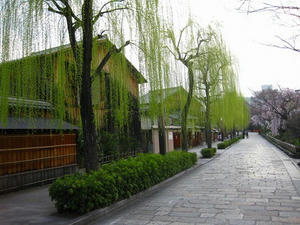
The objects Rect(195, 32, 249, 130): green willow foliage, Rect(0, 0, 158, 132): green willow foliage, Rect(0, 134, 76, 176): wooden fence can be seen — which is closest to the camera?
Rect(0, 0, 158, 132): green willow foliage

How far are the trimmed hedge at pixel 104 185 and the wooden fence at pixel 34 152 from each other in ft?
9.65

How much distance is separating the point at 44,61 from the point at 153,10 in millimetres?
2902

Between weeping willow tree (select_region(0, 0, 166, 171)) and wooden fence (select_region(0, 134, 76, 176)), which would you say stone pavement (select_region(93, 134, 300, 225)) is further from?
wooden fence (select_region(0, 134, 76, 176))

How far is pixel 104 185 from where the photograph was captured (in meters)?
6.50

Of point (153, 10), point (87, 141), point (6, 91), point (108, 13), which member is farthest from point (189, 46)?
point (6, 91)

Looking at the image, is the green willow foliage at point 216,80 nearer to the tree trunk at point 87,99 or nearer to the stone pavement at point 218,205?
the stone pavement at point 218,205

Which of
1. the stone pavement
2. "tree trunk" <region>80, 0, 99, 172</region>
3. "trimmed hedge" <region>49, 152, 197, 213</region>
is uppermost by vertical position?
"tree trunk" <region>80, 0, 99, 172</region>

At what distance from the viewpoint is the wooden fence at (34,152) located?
372 inches

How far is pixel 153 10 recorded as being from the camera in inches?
269

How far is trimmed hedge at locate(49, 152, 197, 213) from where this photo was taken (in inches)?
235

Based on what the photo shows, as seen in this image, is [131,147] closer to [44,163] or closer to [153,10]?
[44,163]

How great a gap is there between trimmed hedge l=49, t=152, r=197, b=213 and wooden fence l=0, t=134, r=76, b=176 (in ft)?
9.65

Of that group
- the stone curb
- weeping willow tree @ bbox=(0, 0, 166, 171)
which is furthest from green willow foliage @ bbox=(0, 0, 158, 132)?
the stone curb

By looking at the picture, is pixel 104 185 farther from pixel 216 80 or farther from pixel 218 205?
pixel 216 80
